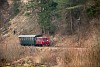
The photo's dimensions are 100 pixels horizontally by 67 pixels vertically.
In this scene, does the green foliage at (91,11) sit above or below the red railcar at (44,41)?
above

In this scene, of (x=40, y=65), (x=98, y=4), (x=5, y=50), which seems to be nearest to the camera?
(x=40, y=65)

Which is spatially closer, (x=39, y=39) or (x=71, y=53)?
(x=71, y=53)

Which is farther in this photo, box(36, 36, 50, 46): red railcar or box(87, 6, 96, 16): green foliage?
box(36, 36, 50, 46): red railcar

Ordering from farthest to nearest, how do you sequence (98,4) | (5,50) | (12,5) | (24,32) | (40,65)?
1. (12,5)
2. (24,32)
3. (98,4)
4. (5,50)
5. (40,65)

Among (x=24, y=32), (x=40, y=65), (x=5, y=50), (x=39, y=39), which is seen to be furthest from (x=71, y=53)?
(x=24, y=32)

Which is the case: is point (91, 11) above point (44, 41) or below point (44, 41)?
above

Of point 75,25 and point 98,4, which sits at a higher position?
point 98,4

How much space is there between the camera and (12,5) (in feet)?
139

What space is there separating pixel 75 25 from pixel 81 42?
460cm

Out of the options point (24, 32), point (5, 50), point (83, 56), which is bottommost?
point (24, 32)

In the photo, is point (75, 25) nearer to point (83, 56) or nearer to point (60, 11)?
point (60, 11)

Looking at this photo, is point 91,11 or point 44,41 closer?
point 91,11

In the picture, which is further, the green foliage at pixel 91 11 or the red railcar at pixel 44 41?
the red railcar at pixel 44 41

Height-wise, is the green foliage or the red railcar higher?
the green foliage
